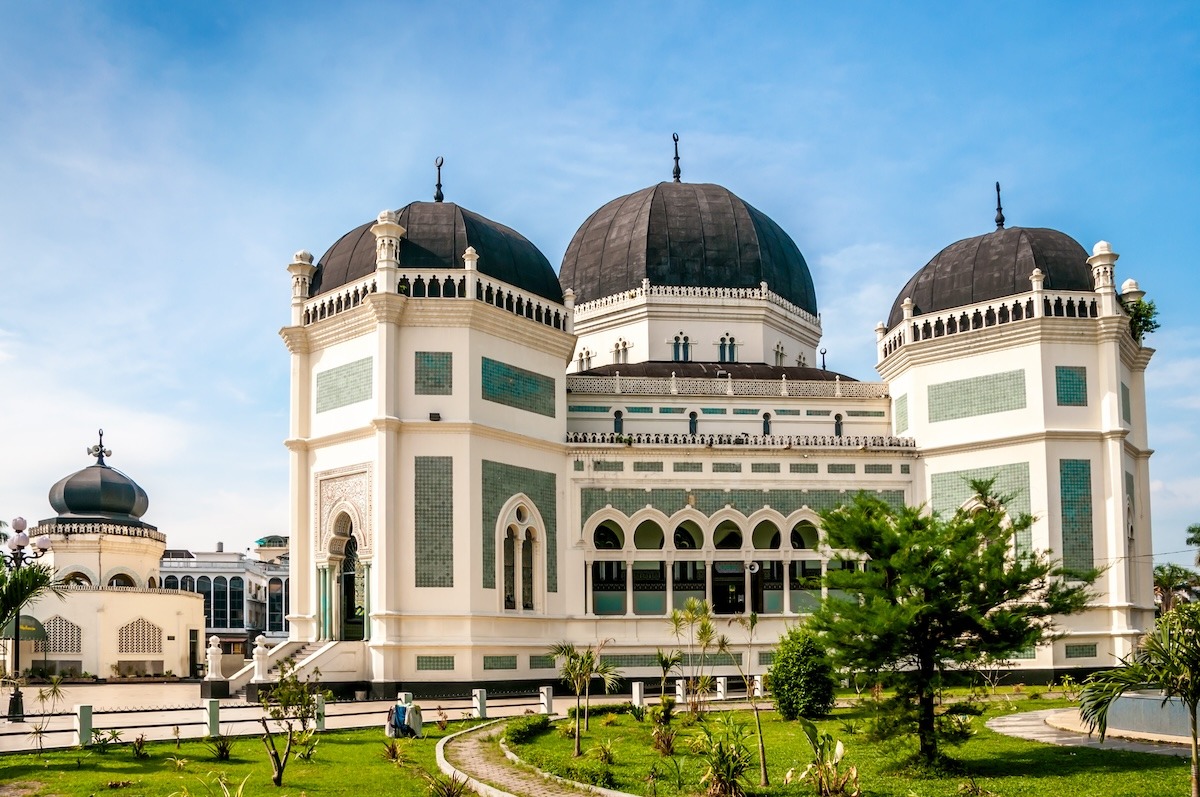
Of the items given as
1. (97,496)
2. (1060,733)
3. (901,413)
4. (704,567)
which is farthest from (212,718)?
(97,496)

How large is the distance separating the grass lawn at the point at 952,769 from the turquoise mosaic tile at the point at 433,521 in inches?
405

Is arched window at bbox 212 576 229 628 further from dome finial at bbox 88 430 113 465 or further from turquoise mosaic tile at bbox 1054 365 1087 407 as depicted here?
turquoise mosaic tile at bbox 1054 365 1087 407

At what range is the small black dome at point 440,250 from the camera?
34.6 m

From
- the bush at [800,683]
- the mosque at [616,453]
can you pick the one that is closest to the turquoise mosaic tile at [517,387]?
the mosque at [616,453]

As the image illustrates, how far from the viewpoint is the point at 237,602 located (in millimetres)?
79500

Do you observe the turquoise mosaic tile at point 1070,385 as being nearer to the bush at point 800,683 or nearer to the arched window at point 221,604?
the bush at point 800,683

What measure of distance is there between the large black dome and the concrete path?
21113 millimetres

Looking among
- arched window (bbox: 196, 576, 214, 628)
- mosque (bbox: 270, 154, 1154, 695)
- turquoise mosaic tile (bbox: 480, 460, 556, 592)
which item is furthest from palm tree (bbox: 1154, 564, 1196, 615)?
arched window (bbox: 196, 576, 214, 628)

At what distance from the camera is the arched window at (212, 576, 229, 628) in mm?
78812

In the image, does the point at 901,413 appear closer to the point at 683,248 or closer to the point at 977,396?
the point at 977,396

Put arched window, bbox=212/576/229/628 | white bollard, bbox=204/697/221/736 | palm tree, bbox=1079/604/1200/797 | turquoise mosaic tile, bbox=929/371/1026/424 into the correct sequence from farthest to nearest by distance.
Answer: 1. arched window, bbox=212/576/229/628
2. turquoise mosaic tile, bbox=929/371/1026/424
3. white bollard, bbox=204/697/221/736
4. palm tree, bbox=1079/604/1200/797

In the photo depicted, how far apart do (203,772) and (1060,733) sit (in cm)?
1469

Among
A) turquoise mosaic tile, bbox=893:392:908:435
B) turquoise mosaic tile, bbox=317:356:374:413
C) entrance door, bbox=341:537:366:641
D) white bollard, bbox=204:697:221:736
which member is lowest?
white bollard, bbox=204:697:221:736

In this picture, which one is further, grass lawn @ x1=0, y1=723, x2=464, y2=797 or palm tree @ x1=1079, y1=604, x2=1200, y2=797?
grass lawn @ x1=0, y1=723, x2=464, y2=797
